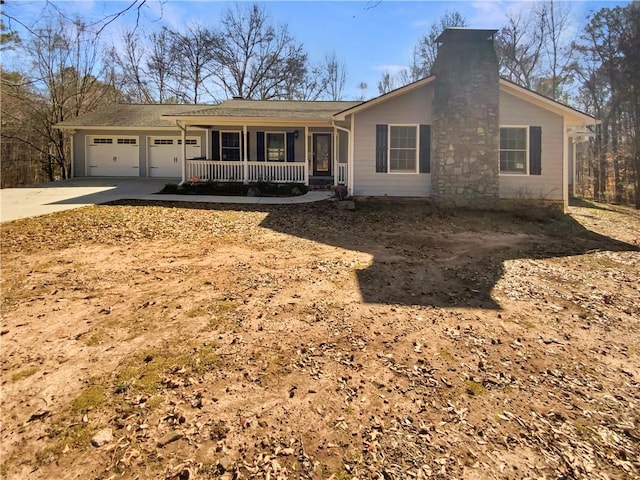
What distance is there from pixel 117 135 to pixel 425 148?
50.7 feet

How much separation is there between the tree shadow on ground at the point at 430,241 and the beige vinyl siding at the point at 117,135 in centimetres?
925

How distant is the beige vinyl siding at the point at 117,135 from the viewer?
19672 millimetres

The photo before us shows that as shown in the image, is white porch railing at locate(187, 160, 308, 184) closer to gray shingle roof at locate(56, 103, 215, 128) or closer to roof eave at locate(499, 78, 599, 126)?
gray shingle roof at locate(56, 103, 215, 128)

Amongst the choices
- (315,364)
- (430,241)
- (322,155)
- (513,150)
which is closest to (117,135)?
(322,155)

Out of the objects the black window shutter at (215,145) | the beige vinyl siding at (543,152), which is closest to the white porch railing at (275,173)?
the black window shutter at (215,145)

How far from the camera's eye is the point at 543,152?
1165 cm

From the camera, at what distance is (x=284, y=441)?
2496 millimetres

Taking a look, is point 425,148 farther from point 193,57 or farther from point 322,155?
point 193,57

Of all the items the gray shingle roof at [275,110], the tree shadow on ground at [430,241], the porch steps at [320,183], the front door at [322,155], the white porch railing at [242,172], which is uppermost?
the gray shingle roof at [275,110]

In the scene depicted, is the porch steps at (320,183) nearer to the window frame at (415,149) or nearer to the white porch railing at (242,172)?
the white porch railing at (242,172)

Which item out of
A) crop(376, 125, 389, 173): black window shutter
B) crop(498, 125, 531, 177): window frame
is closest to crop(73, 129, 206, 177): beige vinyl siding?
crop(376, 125, 389, 173): black window shutter

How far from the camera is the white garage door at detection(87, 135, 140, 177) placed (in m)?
19.9

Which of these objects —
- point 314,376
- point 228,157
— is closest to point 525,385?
point 314,376

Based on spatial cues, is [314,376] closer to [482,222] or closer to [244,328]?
[244,328]
